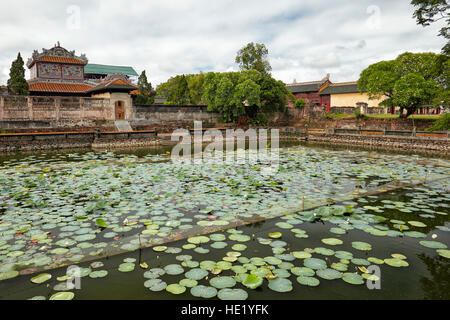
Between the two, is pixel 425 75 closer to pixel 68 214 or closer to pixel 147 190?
pixel 147 190

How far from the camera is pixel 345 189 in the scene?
5953 millimetres

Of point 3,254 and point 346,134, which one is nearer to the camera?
point 3,254

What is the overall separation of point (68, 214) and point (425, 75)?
23.1m

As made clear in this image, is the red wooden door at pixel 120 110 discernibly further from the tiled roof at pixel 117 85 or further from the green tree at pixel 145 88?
the green tree at pixel 145 88

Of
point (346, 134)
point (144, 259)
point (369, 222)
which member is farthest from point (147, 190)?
point (346, 134)

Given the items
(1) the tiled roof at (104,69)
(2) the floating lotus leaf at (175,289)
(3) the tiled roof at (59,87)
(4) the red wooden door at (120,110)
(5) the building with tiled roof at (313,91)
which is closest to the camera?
(2) the floating lotus leaf at (175,289)

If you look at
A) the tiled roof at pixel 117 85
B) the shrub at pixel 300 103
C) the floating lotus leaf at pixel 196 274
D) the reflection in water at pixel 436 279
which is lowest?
the reflection in water at pixel 436 279

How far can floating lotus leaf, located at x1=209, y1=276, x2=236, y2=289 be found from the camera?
8.33 ft

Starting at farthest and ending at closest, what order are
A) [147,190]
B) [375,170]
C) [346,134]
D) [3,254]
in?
[346,134] < [375,170] < [147,190] < [3,254]

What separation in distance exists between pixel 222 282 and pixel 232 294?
194 mm

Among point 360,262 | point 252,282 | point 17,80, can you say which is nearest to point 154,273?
point 252,282

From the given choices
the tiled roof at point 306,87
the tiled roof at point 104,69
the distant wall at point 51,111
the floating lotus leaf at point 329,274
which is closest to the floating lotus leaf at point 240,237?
the floating lotus leaf at point 329,274

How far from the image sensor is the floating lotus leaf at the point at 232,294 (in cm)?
239

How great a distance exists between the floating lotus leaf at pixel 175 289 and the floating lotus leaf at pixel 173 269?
0.63 feet
